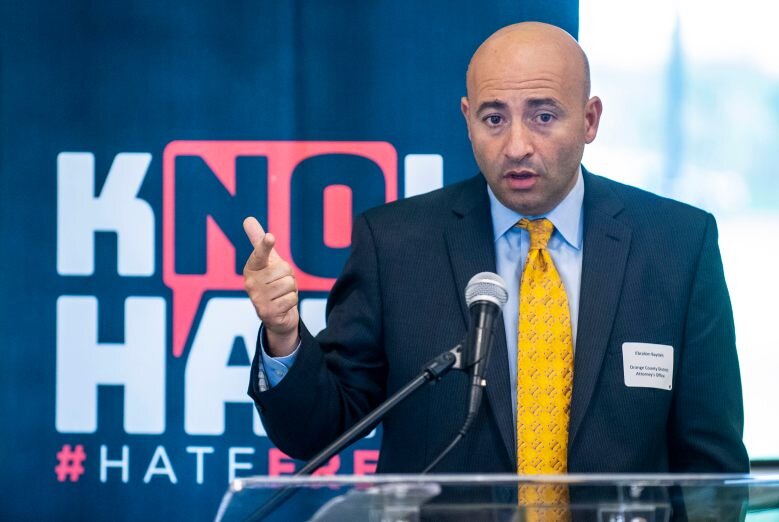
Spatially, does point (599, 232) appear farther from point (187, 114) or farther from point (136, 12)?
point (136, 12)

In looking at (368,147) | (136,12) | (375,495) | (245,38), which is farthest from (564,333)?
(136,12)

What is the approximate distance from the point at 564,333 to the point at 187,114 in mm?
1718

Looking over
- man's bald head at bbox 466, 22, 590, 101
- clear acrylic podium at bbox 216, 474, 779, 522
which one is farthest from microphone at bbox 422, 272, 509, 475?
man's bald head at bbox 466, 22, 590, 101

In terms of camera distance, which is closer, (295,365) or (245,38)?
(295,365)

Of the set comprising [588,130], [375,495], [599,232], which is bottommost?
[375,495]

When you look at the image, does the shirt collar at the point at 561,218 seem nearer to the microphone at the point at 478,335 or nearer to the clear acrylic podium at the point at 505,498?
the microphone at the point at 478,335

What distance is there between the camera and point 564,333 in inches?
80.7

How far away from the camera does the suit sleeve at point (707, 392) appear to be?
2.04 metres

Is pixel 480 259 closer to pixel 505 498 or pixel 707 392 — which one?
pixel 707 392

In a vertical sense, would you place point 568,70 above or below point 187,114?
below

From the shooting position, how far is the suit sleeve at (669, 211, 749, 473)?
2.04 meters

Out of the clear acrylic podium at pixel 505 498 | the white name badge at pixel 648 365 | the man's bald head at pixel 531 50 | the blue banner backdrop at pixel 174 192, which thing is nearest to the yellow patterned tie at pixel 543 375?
the white name badge at pixel 648 365

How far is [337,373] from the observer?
211cm

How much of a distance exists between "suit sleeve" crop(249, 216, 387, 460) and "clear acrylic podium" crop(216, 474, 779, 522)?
0.56 m
